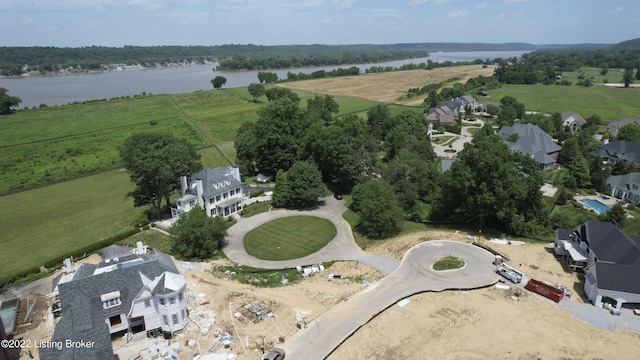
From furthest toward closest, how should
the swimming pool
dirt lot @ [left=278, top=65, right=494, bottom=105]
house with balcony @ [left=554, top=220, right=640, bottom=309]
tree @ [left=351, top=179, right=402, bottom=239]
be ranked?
1. dirt lot @ [left=278, top=65, right=494, bottom=105]
2. the swimming pool
3. tree @ [left=351, top=179, right=402, bottom=239]
4. house with balcony @ [left=554, top=220, right=640, bottom=309]

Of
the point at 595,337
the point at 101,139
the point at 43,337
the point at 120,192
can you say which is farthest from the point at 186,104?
the point at 595,337

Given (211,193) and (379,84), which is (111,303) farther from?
(379,84)

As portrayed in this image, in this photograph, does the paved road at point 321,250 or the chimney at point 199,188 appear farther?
the chimney at point 199,188

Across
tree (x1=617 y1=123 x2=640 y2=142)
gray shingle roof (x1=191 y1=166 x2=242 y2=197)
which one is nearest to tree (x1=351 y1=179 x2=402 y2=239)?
gray shingle roof (x1=191 y1=166 x2=242 y2=197)

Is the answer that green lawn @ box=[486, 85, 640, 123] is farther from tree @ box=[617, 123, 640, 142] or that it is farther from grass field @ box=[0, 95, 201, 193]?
grass field @ box=[0, 95, 201, 193]

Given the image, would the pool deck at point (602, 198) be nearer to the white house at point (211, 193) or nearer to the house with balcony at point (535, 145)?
the house with balcony at point (535, 145)

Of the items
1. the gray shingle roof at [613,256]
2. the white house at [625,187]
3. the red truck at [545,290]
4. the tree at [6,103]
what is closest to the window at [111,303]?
the red truck at [545,290]
